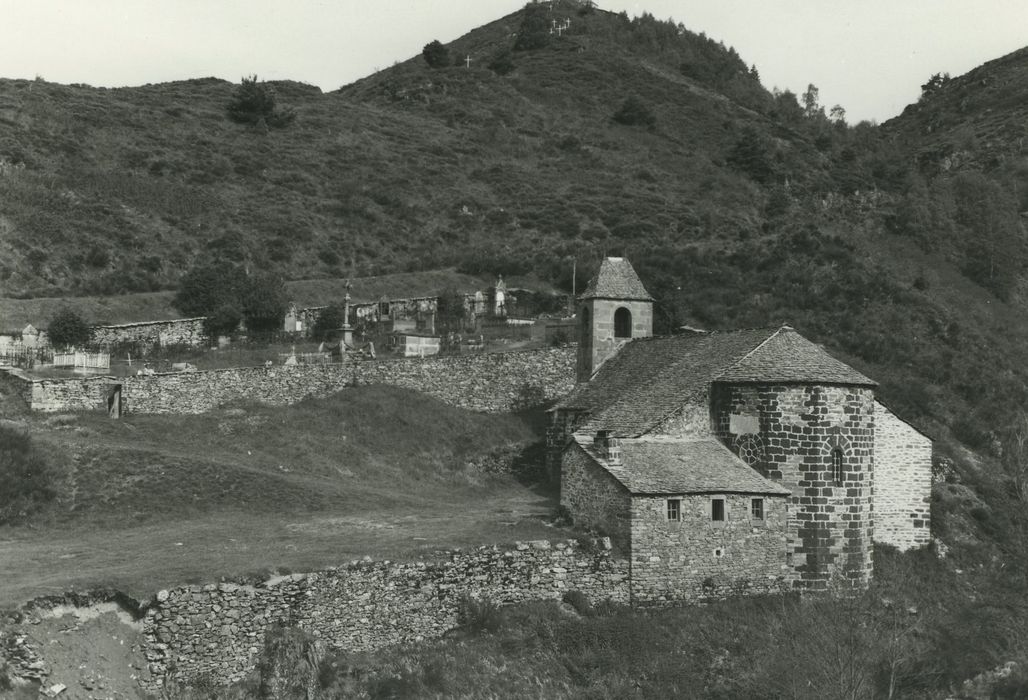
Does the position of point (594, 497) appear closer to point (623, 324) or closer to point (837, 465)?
point (837, 465)

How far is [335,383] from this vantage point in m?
42.8

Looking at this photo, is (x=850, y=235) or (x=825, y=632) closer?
(x=825, y=632)

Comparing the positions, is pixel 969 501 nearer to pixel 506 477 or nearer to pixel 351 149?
pixel 506 477

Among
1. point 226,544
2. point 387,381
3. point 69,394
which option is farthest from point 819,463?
point 69,394

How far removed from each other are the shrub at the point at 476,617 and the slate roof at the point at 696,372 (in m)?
7.21

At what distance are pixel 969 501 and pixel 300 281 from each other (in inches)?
1613

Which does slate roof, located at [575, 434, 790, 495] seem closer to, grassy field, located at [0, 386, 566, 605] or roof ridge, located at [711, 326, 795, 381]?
A: roof ridge, located at [711, 326, 795, 381]

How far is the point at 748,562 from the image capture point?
95.9 feet

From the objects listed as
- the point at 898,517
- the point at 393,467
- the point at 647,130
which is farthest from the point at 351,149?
the point at 898,517

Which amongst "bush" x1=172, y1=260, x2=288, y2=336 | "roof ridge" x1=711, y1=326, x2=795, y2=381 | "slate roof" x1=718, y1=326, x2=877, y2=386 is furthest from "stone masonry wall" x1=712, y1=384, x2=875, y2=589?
"bush" x1=172, y1=260, x2=288, y2=336

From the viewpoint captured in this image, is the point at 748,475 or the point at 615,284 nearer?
the point at 748,475

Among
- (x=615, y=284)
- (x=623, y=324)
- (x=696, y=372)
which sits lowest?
(x=696, y=372)

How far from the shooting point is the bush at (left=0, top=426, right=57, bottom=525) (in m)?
31.6

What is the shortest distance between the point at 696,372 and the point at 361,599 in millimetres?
13073
